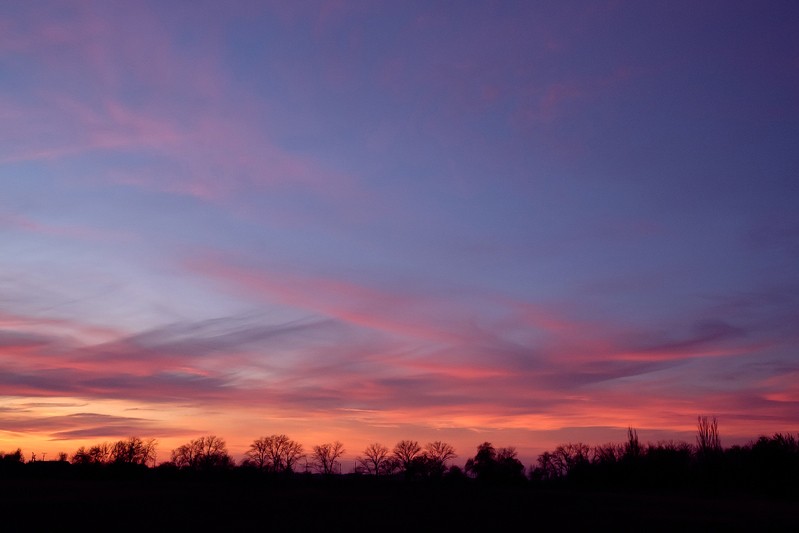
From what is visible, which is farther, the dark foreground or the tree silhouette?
the tree silhouette

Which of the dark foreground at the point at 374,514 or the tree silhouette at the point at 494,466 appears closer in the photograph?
the dark foreground at the point at 374,514

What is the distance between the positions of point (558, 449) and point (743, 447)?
63.6m

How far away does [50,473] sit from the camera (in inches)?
4926

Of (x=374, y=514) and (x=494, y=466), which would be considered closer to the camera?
(x=374, y=514)

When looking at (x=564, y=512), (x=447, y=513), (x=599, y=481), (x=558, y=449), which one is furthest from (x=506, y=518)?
(x=558, y=449)

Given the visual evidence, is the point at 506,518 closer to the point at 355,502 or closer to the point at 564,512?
the point at 564,512

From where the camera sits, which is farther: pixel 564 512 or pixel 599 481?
pixel 599 481

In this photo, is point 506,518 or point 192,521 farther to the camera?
point 506,518

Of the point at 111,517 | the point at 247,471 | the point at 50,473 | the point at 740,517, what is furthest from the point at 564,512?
the point at 50,473

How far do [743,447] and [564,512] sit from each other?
228 feet

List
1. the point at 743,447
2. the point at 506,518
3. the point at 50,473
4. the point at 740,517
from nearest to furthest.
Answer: the point at 506,518 < the point at 740,517 < the point at 743,447 < the point at 50,473

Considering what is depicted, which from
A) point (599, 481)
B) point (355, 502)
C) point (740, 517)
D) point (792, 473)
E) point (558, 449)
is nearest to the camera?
point (740, 517)

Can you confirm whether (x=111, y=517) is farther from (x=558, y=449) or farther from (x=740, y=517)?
(x=558, y=449)

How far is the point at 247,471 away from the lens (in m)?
139
